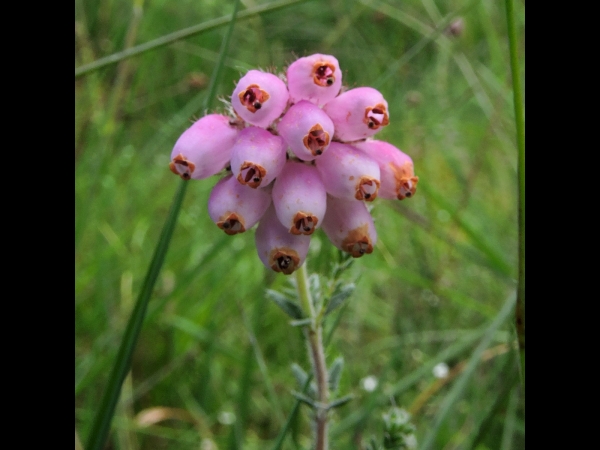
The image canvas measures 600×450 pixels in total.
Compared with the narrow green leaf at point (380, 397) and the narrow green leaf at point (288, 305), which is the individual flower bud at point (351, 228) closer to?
the narrow green leaf at point (288, 305)

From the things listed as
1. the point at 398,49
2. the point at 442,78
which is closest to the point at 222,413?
the point at 442,78

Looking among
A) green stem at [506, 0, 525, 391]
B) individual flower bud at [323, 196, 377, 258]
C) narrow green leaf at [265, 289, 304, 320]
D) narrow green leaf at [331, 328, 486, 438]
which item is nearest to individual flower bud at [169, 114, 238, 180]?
individual flower bud at [323, 196, 377, 258]

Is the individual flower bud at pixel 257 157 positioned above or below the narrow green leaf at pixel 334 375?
above

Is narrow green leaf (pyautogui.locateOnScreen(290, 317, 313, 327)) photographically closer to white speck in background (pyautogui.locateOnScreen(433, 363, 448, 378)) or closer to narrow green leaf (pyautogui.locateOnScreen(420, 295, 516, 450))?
narrow green leaf (pyautogui.locateOnScreen(420, 295, 516, 450))

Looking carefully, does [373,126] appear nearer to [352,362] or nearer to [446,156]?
[352,362]

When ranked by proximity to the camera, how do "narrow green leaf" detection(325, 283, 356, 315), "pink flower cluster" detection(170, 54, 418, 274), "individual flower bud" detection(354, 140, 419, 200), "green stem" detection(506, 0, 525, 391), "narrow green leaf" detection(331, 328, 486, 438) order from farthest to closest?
"narrow green leaf" detection(331, 328, 486, 438) < "narrow green leaf" detection(325, 283, 356, 315) < "individual flower bud" detection(354, 140, 419, 200) < "pink flower cluster" detection(170, 54, 418, 274) < "green stem" detection(506, 0, 525, 391)

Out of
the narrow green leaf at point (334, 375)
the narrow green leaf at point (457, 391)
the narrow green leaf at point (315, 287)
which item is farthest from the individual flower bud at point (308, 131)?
the narrow green leaf at point (457, 391)

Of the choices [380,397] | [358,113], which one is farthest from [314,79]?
[380,397]
